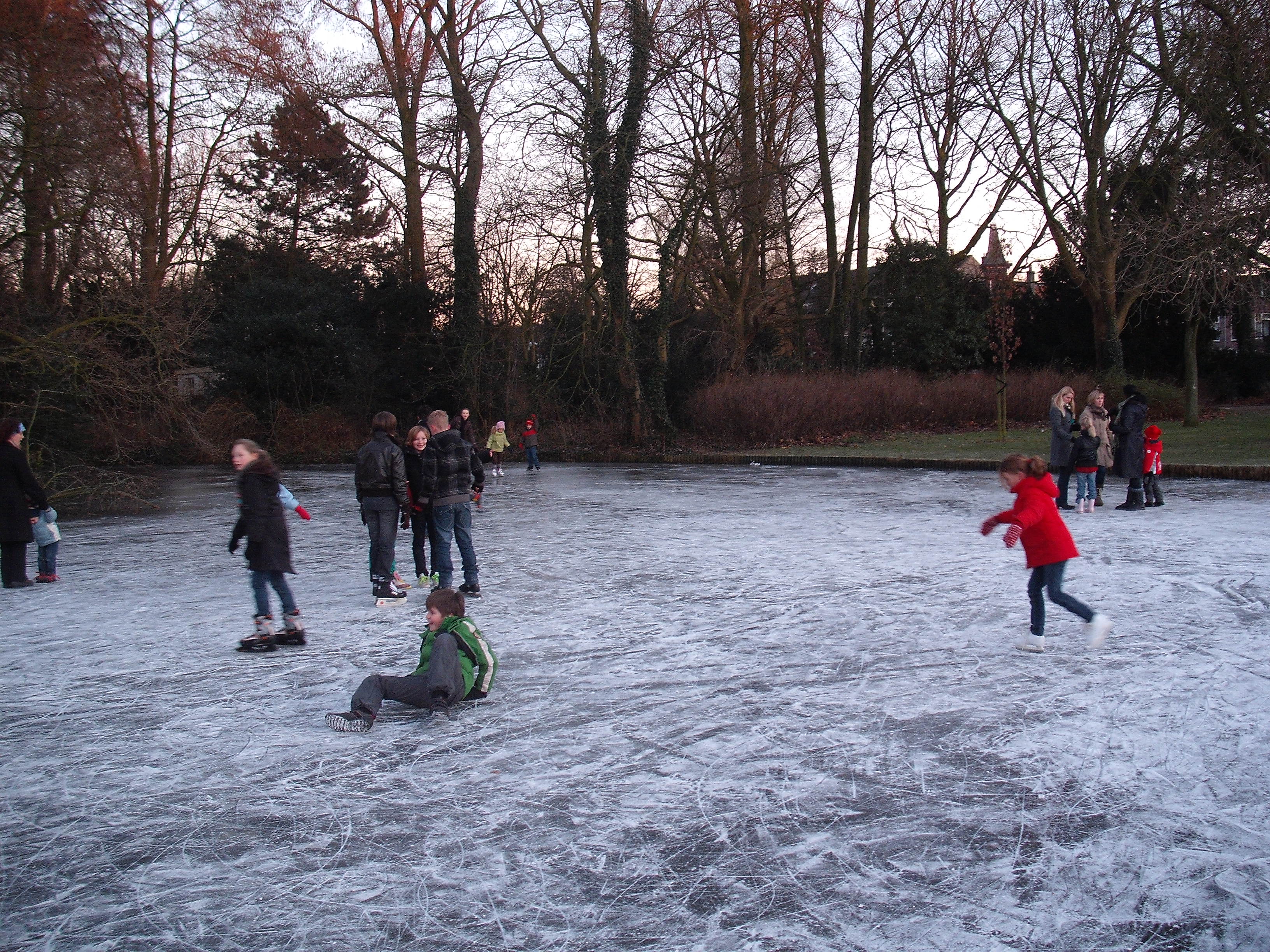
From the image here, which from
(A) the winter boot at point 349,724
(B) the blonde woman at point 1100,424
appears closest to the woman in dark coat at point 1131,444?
(B) the blonde woman at point 1100,424

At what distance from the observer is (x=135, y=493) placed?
50.1ft

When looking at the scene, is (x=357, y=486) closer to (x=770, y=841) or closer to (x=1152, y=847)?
(x=770, y=841)

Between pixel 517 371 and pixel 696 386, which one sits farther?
pixel 696 386

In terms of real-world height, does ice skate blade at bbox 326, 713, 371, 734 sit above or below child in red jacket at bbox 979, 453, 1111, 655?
below

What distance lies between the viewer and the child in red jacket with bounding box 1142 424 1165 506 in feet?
36.9

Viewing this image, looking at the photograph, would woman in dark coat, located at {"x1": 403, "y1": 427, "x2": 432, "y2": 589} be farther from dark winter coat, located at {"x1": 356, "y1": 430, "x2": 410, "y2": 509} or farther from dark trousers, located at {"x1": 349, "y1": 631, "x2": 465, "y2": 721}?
dark trousers, located at {"x1": 349, "y1": 631, "x2": 465, "y2": 721}

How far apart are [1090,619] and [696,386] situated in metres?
22.8

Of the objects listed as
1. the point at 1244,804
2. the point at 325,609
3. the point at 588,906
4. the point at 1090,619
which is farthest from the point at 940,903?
the point at 325,609

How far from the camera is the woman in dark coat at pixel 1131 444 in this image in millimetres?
11180

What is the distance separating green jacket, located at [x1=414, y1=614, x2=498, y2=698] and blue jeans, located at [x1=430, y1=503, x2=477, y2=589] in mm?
2439

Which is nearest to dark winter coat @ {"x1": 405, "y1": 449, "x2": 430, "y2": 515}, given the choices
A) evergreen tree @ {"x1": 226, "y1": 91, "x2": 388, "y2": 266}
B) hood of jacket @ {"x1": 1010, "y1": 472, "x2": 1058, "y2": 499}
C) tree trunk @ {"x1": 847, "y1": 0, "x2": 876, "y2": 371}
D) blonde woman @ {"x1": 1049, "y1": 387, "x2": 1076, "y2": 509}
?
hood of jacket @ {"x1": 1010, "y1": 472, "x2": 1058, "y2": 499}

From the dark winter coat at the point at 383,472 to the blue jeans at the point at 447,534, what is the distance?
29cm

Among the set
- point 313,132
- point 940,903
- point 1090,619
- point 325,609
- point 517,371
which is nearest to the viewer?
point 940,903

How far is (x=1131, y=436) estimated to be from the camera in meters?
11.2
